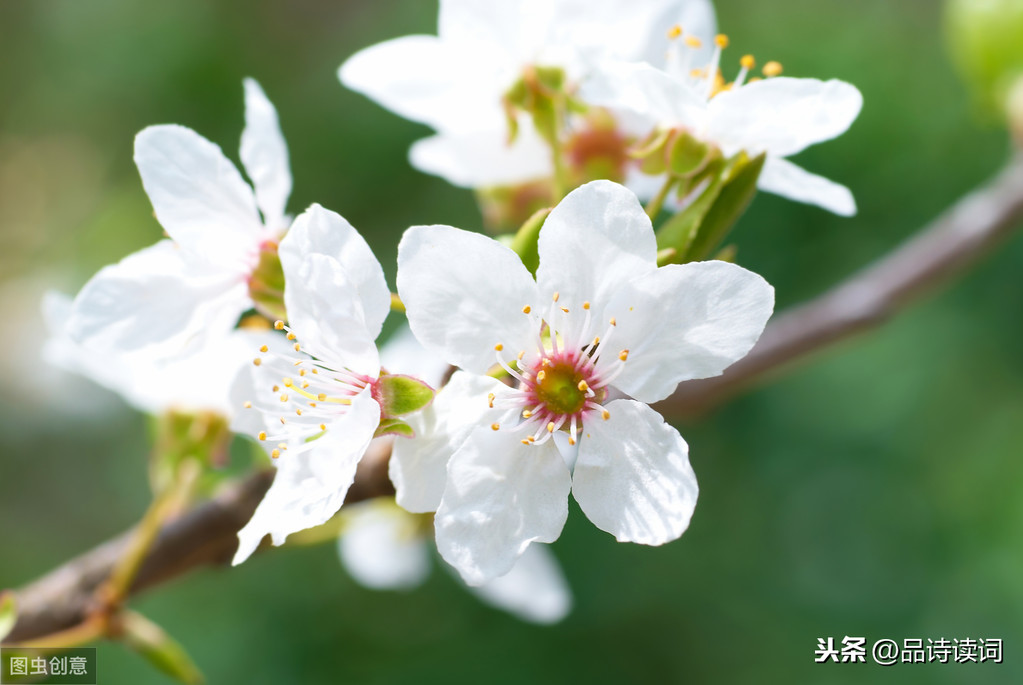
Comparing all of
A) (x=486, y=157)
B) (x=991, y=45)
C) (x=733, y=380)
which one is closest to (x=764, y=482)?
(x=991, y=45)

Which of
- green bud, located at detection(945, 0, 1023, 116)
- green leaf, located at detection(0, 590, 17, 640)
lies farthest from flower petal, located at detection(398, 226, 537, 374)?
green bud, located at detection(945, 0, 1023, 116)

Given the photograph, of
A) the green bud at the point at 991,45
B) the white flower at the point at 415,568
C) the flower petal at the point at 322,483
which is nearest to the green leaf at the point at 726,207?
the flower petal at the point at 322,483

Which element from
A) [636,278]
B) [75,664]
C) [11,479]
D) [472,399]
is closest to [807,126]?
[636,278]

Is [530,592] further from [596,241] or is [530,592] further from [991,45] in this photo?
[991,45]

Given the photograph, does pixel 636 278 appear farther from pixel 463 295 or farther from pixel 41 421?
pixel 41 421

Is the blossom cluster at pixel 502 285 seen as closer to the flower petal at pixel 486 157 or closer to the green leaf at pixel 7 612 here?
the flower petal at pixel 486 157
